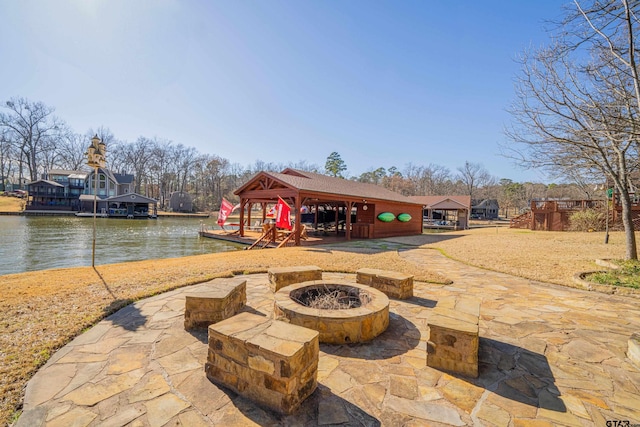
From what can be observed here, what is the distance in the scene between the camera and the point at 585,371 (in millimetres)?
2600

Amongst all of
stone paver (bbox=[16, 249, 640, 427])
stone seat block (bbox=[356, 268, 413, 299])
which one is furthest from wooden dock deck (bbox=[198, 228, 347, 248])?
stone paver (bbox=[16, 249, 640, 427])

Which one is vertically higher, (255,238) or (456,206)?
(456,206)

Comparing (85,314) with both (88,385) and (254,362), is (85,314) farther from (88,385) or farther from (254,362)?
(254,362)

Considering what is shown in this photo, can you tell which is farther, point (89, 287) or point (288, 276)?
point (89, 287)

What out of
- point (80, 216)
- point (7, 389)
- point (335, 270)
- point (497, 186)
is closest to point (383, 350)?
point (7, 389)

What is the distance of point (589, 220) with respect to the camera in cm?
1819

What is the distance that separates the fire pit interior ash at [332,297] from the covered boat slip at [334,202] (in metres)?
7.84

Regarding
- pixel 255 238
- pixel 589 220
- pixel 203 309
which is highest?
pixel 589 220

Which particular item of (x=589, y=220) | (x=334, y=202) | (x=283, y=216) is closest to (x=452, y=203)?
(x=589, y=220)

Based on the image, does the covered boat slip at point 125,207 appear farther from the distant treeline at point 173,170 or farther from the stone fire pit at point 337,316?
the stone fire pit at point 337,316

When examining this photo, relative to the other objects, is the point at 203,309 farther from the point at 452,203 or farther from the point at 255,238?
the point at 452,203

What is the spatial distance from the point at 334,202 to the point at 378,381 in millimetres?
15230

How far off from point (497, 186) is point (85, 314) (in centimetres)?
6789

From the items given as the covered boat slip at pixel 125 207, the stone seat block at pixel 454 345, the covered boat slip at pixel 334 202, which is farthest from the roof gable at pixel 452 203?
the covered boat slip at pixel 125 207
